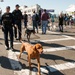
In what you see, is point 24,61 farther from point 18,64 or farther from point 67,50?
point 67,50

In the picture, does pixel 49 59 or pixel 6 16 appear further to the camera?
pixel 6 16

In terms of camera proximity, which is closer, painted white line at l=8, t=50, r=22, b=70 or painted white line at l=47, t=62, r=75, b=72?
painted white line at l=47, t=62, r=75, b=72

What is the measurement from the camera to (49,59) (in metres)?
7.73

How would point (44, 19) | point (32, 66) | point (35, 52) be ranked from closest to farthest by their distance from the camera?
point (35, 52) < point (32, 66) < point (44, 19)

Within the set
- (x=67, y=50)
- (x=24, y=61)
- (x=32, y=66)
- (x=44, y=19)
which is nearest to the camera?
(x=32, y=66)

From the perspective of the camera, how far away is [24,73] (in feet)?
20.0

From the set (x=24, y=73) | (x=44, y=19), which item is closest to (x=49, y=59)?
(x=24, y=73)

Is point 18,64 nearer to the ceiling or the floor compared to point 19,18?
nearer to the floor

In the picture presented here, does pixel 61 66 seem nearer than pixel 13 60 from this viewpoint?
Yes

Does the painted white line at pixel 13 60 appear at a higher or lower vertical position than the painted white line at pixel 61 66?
higher

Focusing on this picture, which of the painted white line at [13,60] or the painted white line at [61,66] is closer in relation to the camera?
the painted white line at [61,66]

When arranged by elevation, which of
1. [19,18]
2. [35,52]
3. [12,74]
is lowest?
[12,74]

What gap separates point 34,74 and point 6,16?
3.72 m

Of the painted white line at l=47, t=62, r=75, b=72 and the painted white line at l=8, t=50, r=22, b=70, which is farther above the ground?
the painted white line at l=8, t=50, r=22, b=70
